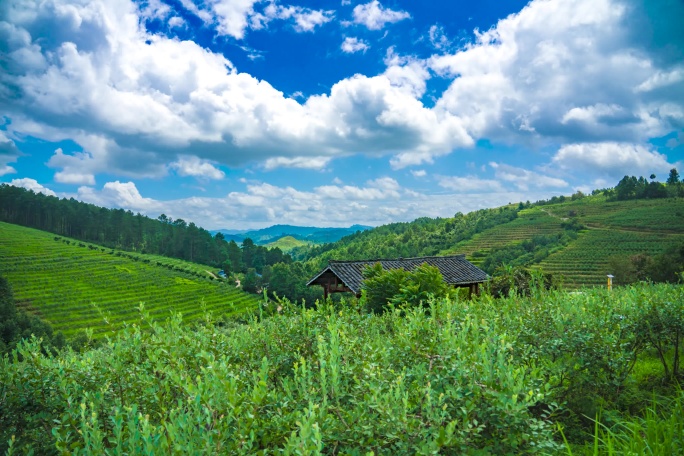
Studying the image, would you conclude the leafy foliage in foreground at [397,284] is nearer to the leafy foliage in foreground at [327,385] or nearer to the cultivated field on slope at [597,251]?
the leafy foliage in foreground at [327,385]

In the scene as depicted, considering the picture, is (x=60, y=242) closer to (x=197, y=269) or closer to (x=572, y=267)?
(x=197, y=269)

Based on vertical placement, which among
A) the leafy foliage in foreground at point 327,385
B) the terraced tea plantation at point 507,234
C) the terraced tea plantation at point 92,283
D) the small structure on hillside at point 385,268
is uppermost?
the terraced tea plantation at point 507,234

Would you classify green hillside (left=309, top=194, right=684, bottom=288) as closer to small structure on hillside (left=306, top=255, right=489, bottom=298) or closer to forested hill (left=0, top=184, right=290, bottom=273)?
small structure on hillside (left=306, top=255, right=489, bottom=298)

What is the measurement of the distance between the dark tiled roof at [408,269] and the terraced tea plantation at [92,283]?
1541 inches

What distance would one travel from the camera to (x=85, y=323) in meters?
56.7

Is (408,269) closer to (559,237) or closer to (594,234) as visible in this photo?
(594,234)

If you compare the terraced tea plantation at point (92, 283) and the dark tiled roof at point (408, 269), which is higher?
the dark tiled roof at point (408, 269)

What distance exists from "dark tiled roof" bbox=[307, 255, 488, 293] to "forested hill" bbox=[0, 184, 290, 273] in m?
85.8

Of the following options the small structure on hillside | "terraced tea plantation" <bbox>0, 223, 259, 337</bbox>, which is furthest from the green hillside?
"terraced tea plantation" <bbox>0, 223, 259, 337</bbox>

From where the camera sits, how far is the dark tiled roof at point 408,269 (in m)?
22.6

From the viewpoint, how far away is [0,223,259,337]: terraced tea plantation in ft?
200

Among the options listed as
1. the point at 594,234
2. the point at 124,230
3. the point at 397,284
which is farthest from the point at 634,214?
the point at 124,230

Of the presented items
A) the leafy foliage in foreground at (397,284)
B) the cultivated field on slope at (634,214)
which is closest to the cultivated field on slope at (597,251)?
the cultivated field on slope at (634,214)

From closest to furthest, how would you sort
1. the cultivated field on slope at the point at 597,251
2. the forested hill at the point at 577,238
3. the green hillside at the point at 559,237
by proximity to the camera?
the forested hill at the point at 577,238
the cultivated field on slope at the point at 597,251
the green hillside at the point at 559,237
